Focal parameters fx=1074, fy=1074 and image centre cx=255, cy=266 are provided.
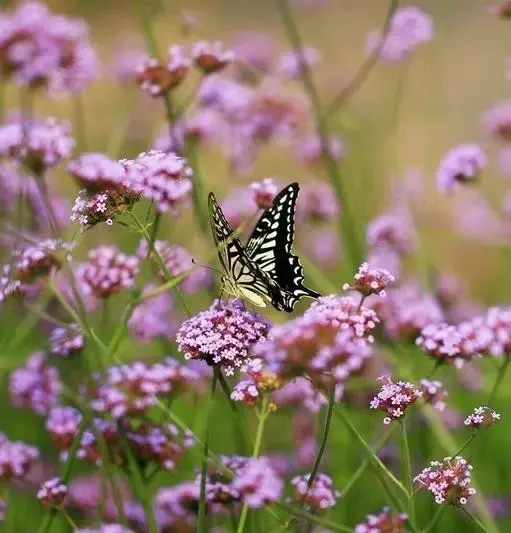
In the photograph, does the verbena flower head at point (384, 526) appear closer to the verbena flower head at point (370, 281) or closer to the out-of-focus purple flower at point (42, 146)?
the verbena flower head at point (370, 281)

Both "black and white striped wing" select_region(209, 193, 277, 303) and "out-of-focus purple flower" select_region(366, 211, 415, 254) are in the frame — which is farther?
"out-of-focus purple flower" select_region(366, 211, 415, 254)

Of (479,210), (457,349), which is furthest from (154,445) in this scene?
(479,210)

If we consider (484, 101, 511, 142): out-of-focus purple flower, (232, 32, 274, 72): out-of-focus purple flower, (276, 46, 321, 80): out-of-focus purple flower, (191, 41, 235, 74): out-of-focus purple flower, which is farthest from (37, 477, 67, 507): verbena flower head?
(232, 32, 274, 72): out-of-focus purple flower

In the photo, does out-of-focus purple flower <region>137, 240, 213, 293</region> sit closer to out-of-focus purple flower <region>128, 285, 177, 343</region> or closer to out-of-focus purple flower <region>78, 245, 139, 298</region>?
out-of-focus purple flower <region>78, 245, 139, 298</region>

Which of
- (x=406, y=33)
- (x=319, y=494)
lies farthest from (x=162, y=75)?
(x=406, y=33)

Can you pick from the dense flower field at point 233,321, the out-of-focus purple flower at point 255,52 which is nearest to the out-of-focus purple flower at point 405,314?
the dense flower field at point 233,321

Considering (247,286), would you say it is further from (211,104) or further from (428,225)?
(428,225)
